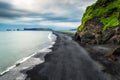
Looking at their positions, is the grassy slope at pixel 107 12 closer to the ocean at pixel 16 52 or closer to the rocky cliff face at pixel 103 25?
the rocky cliff face at pixel 103 25

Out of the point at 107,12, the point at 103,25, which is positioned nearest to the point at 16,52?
the point at 103,25

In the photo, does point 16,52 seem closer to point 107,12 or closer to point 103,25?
point 103,25

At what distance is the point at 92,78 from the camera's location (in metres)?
22.2

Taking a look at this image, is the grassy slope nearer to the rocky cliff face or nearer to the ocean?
the rocky cliff face

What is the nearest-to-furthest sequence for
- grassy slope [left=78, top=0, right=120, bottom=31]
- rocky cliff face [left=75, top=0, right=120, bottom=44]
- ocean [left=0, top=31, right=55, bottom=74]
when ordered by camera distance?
ocean [left=0, top=31, right=55, bottom=74]
rocky cliff face [left=75, top=0, right=120, bottom=44]
grassy slope [left=78, top=0, right=120, bottom=31]

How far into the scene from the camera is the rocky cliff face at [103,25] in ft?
193

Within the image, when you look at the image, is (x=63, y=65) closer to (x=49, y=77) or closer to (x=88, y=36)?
(x=49, y=77)

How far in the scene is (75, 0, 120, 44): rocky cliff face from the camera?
58.9 meters

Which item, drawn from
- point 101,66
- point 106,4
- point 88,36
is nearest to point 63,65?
point 101,66

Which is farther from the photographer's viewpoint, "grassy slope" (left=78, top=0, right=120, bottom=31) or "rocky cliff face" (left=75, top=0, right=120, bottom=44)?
"grassy slope" (left=78, top=0, right=120, bottom=31)

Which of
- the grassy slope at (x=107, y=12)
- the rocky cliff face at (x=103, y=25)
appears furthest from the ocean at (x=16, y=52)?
the grassy slope at (x=107, y=12)

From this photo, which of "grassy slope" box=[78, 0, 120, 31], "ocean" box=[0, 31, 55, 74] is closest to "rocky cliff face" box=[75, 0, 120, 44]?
"grassy slope" box=[78, 0, 120, 31]

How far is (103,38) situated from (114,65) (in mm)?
33497

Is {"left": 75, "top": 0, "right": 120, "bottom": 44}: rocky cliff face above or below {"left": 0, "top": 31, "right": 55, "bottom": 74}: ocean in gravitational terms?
above
